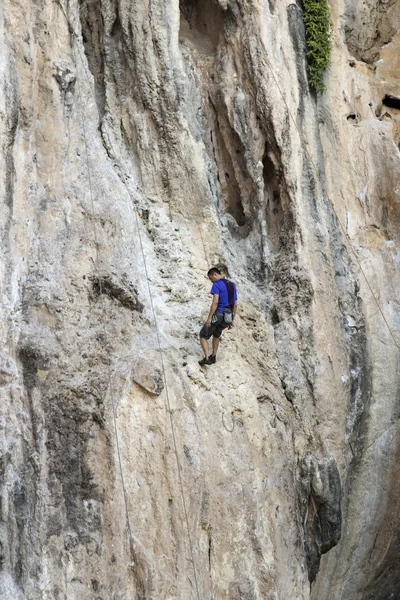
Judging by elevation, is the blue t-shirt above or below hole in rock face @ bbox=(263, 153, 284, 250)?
below

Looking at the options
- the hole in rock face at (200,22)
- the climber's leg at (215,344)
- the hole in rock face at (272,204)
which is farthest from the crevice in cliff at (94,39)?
the climber's leg at (215,344)

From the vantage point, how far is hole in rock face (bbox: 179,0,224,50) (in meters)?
14.0

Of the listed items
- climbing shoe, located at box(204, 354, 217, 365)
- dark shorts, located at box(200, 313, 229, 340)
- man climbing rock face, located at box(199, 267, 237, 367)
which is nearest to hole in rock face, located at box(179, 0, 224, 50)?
man climbing rock face, located at box(199, 267, 237, 367)

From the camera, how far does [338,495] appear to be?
12258 millimetres

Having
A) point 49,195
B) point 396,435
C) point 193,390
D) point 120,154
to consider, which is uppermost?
point 120,154

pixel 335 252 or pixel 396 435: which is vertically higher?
pixel 335 252

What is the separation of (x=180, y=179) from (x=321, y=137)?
2.96 m

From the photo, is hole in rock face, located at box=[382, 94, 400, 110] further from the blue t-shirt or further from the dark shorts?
the dark shorts

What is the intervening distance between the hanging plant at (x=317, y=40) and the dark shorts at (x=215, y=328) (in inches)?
206

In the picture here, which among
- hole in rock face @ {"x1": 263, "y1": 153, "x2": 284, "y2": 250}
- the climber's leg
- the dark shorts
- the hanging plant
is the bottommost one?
the climber's leg

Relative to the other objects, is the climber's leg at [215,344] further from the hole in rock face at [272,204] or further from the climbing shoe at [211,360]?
the hole in rock face at [272,204]

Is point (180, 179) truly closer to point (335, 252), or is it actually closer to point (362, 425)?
point (335, 252)

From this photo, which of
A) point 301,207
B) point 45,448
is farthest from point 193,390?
point 301,207

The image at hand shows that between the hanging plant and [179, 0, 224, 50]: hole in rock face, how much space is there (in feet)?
5.27
